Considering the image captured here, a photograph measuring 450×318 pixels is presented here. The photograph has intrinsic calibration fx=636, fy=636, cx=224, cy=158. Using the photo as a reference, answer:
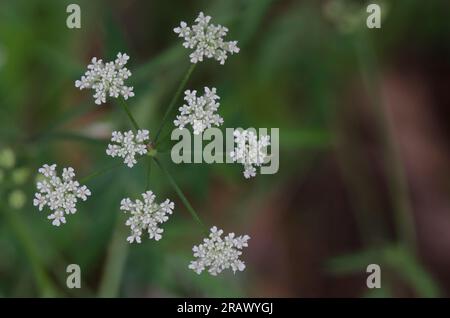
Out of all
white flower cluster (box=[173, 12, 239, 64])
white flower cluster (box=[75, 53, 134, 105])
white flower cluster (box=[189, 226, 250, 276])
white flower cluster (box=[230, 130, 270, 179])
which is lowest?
white flower cluster (box=[189, 226, 250, 276])

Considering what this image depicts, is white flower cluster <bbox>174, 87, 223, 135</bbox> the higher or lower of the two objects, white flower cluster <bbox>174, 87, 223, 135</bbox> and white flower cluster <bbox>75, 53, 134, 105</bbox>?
the lower

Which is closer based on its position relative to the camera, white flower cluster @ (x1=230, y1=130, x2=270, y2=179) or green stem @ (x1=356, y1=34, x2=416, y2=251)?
white flower cluster @ (x1=230, y1=130, x2=270, y2=179)

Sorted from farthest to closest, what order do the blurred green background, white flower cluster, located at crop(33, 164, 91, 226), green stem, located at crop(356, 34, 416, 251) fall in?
1. green stem, located at crop(356, 34, 416, 251)
2. the blurred green background
3. white flower cluster, located at crop(33, 164, 91, 226)

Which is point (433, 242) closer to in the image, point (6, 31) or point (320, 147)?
point (320, 147)

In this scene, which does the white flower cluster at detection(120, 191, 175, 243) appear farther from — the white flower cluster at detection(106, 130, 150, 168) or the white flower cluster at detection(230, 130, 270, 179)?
the white flower cluster at detection(230, 130, 270, 179)

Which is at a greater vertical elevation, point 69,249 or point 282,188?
point 282,188

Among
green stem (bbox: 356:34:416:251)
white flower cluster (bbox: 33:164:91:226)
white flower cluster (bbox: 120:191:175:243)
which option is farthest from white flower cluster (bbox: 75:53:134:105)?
green stem (bbox: 356:34:416:251)
